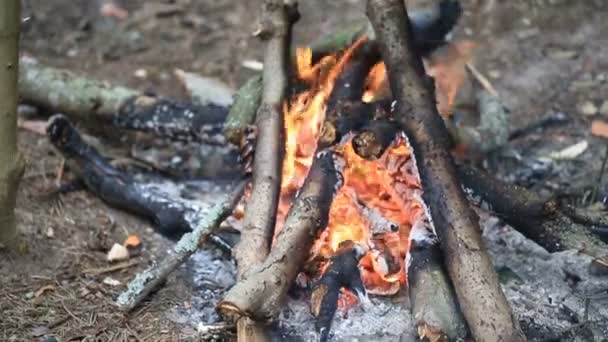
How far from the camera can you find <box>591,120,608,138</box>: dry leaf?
4722 millimetres

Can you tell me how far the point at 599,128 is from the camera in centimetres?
478

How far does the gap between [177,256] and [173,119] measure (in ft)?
3.50

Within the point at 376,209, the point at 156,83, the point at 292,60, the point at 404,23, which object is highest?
the point at 404,23

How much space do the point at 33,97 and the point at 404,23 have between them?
220cm

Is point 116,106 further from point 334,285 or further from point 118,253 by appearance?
point 334,285

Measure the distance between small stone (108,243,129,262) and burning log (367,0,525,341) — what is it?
1240mm

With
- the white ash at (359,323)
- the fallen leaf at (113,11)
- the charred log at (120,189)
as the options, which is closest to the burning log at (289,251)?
the white ash at (359,323)

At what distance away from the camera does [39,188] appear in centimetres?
409

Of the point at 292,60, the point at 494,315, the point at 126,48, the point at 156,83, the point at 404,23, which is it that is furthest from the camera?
the point at 126,48

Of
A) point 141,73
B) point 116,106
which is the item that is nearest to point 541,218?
point 116,106

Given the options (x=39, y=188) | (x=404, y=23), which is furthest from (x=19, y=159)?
(x=404, y=23)

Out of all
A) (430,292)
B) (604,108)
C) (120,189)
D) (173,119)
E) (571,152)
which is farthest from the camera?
(604,108)

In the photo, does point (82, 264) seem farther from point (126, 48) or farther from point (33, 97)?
point (126, 48)

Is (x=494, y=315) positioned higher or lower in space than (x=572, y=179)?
higher
